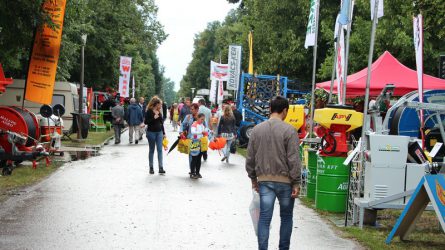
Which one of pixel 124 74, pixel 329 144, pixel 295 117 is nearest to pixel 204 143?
pixel 295 117

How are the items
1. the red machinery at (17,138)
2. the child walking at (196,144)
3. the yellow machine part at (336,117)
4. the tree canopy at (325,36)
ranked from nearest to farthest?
the yellow machine part at (336,117) → the red machinery at (17,138) → the child walking at (196,144) → the tree canopy at (325,36)

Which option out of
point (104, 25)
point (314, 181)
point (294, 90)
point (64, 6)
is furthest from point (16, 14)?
point (104, 25)

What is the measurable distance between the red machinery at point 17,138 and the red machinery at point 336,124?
7.21 metres

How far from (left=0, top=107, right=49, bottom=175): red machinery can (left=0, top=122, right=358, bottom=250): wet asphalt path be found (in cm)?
84

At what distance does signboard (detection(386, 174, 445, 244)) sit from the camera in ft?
25.9

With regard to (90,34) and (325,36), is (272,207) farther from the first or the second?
(90,34)

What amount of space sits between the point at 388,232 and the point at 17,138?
883 cm

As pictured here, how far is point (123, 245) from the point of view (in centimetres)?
775

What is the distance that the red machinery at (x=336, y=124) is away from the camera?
1053 cm

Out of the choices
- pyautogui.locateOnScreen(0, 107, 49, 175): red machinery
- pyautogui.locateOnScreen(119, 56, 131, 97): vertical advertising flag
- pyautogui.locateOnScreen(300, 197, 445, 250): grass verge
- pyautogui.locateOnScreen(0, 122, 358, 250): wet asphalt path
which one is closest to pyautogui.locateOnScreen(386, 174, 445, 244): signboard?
pyautogui.locateOnScreen(300, 197, 445, 250): grass verge

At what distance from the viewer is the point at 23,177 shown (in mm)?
14227

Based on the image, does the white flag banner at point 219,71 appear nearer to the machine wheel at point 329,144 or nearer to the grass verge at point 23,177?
the grass verge at point 23,177

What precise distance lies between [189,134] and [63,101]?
14492 mm

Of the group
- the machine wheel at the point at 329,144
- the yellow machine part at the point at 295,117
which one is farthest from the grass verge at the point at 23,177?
the yellow machine part at the point at 295,117
